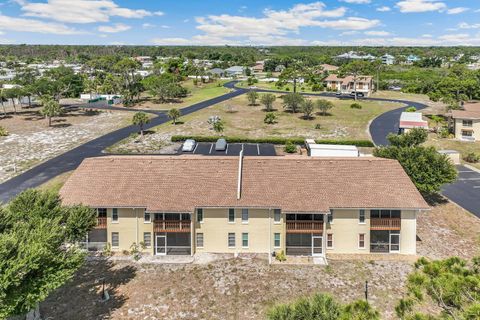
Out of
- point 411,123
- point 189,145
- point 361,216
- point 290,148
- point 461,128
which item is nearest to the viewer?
point 361,216

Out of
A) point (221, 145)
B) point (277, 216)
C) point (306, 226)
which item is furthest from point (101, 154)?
point (306, 226)

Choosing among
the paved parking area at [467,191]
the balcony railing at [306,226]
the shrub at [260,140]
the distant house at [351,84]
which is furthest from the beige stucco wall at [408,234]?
the distant house at [351,84]

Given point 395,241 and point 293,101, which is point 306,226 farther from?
point 293,101

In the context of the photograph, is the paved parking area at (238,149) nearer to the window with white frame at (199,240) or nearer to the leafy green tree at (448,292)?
the window with white frame at (199,240)

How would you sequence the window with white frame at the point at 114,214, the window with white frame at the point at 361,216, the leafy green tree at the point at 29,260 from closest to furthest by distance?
the leafy green tree at the point at 29,260
the window with white frame at the point at 361,216
the window with white frame at the point at 114,214

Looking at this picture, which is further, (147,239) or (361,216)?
(147,239)

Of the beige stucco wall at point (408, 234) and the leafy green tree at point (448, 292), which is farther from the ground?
the leafy green tree at point (448, 292)
